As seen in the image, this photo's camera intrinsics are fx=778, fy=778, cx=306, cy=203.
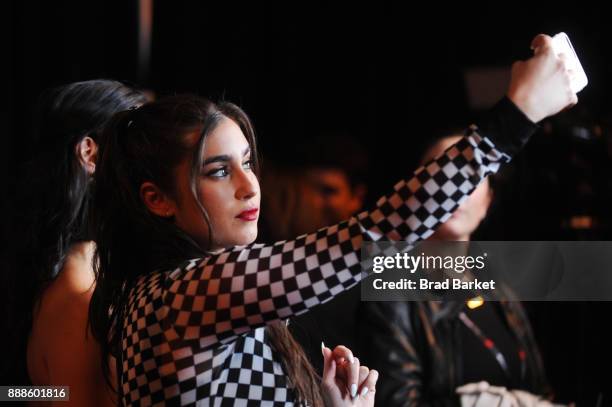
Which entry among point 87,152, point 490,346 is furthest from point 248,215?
point 490,346

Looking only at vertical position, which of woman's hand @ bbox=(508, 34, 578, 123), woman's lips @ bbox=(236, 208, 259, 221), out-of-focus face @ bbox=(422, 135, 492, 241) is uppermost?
woman's hand @ bbox=(508, 34, 578, 123)

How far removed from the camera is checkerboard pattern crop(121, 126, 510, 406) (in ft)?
2.66

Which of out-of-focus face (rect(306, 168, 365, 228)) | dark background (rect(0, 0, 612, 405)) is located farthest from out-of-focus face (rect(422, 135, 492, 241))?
out-of-focus face (rect(306, 168, 365, 228))

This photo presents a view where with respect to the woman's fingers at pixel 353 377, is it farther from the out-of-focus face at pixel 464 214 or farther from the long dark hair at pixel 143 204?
the out-of-focus face at pixel 464 214

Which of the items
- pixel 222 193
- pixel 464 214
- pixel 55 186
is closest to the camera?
pixel 222 193

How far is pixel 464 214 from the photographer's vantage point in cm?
162

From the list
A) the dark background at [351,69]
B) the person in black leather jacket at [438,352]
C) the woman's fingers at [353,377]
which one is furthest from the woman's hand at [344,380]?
the dark background at [351,69]

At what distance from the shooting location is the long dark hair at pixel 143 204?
101cm

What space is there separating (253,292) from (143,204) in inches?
10.7

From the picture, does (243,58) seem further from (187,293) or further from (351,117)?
(187,293)

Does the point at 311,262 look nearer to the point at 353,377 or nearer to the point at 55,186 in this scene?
the point at 353,377

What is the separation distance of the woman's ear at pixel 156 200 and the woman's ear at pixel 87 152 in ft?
1.29

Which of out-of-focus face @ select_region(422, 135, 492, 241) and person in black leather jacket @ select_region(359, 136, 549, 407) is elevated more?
out-of-focus face @ select_region(422, 135, 492, 241)

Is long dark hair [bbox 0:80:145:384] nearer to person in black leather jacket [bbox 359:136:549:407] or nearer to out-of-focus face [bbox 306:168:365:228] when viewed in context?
person in black leather jacket [bbox 359:136:549:407]
